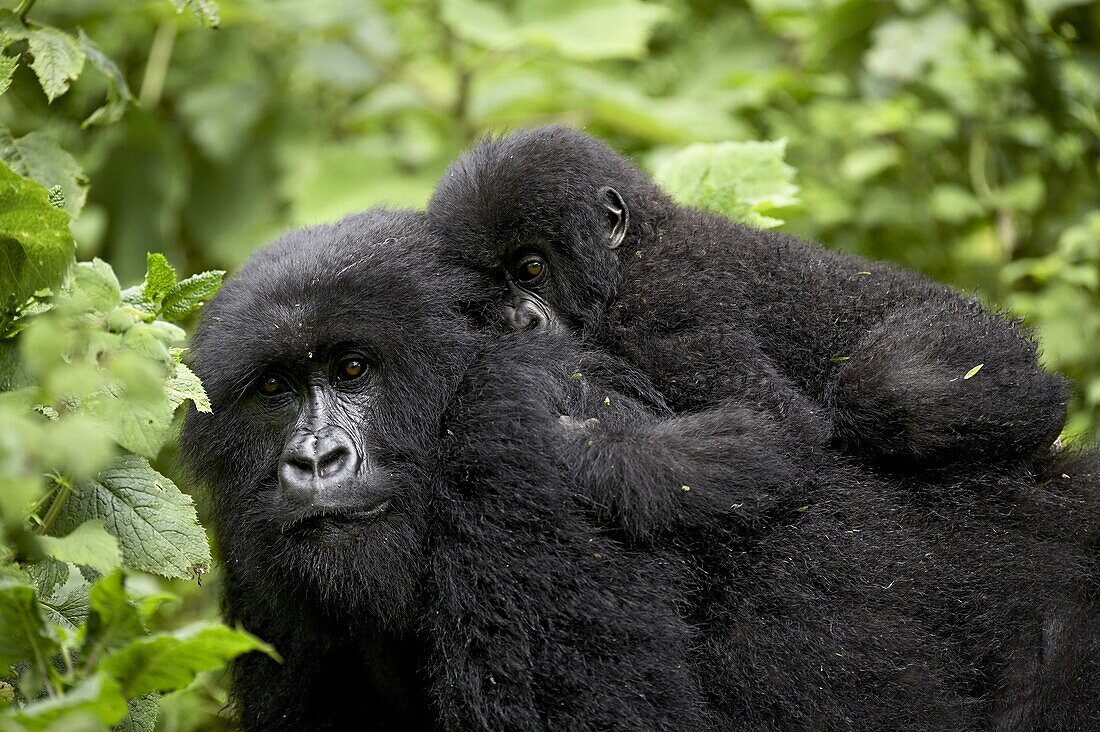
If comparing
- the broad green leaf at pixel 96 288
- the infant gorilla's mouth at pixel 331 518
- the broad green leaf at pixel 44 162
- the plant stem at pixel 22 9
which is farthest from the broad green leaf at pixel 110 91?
the infant gorilla's mouth at pixel 331 518

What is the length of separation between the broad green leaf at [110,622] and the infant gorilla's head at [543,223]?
4.99ft

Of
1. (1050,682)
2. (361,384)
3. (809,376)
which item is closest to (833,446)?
(809,376)

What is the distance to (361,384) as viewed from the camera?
2900mm

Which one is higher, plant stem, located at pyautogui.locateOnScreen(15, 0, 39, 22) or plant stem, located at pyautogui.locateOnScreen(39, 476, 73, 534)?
plant stem, located at pyautogui.locateOnScreen(15, 0, 39, 22)

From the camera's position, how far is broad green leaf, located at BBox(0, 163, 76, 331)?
7.55 feet

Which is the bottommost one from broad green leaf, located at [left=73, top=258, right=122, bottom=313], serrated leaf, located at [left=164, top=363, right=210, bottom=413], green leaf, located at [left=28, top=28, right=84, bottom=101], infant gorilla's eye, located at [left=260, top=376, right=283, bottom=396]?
infant gorilla's eye, located at [left=260, top=376, right=283, bottom=396]

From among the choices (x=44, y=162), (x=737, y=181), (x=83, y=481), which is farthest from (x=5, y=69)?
(x=737, y=181)

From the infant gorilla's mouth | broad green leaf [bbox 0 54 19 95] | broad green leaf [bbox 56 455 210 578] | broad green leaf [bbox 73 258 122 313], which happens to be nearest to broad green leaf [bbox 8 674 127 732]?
broad green leaf [bbox 56 455 210 578]

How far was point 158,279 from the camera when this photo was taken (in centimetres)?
257

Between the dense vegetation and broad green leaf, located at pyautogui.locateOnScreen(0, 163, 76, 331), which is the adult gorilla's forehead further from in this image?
the dense vegetation

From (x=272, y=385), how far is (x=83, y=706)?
1321 millimetres

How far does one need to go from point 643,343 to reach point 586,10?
370 cm

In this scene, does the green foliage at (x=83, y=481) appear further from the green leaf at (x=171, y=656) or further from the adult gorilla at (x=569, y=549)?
the adult gorilla at (x=569, y=549)

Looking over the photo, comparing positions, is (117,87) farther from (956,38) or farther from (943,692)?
(956,38)
